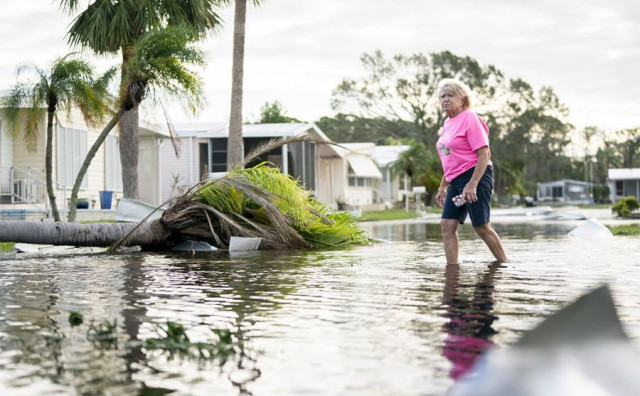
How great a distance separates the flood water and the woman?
21.6 inches

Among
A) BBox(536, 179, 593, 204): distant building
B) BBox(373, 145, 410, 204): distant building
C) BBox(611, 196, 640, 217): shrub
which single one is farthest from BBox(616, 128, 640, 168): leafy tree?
BBox(611, 196, 640, 217): shrub

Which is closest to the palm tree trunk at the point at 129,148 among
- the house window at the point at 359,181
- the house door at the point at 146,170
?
the house door at the point at 146,170

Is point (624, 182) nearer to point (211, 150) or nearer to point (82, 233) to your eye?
point (211, 150)

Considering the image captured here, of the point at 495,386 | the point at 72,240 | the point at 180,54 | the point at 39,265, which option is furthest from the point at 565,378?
the point at 180,54

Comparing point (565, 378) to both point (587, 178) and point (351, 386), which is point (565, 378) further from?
point (587, 178)

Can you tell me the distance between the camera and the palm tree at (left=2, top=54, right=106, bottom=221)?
17359 mm

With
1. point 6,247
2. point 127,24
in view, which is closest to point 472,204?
point 6,247

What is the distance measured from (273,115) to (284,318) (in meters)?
82.4

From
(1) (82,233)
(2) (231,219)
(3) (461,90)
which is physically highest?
(3) (461,90)

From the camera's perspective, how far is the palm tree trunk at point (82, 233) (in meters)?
11.6

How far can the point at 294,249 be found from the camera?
13.5 meters

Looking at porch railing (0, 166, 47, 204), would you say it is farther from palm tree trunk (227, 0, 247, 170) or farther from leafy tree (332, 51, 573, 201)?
leafy tree (332, 51, 573, 201)

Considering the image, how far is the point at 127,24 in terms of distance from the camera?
22266 millimetres

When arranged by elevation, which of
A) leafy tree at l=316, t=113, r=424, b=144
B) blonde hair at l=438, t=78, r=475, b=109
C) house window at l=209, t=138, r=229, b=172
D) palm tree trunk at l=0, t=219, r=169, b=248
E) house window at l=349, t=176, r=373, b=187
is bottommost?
palm tree trunk at l=0, t=219, r=169, b=248
